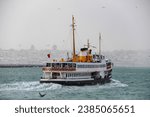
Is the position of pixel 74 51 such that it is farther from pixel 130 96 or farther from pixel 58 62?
pixel 130 96

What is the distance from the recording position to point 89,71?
39812mm

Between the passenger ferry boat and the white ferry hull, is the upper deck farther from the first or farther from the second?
the white ferry hull

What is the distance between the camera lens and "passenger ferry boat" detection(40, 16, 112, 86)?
124 ft

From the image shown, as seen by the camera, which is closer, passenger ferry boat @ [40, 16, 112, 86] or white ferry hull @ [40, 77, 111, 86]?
white ferry hull @ [40, 77, 111, 86]

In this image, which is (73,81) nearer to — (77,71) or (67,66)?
(77,71)

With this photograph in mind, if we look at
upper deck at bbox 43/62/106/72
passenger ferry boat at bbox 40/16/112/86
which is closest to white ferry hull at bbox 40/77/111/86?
passenger ferry boat at bbox 40/16/112/86

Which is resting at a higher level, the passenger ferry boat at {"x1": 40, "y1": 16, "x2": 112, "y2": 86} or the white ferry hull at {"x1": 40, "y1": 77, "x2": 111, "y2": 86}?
the passenger ferry boat at {"x1": 40, "y1": 16, "x2": 112, "y2": 86}

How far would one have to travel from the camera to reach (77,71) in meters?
38.5

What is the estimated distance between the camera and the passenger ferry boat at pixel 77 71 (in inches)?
1494

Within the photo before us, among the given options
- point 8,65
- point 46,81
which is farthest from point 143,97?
point 8,65

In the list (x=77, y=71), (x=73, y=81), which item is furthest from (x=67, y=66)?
(x=73, y=81)

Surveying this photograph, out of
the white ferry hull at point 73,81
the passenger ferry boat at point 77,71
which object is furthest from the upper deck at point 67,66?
the white ferry hull at point 73,81

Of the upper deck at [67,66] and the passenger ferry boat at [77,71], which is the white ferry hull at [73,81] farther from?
the upper deck at [67,66]

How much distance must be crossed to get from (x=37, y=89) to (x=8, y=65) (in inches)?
3522
